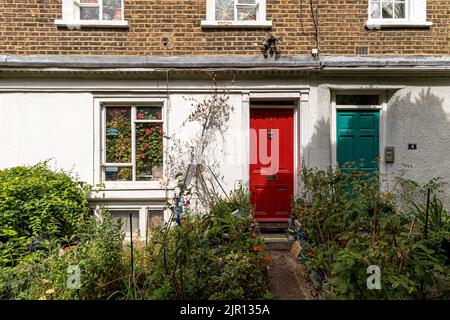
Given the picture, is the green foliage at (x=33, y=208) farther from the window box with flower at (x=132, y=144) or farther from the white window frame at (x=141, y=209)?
the window box with flower at (x=132, y=144)

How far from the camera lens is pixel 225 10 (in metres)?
6.42

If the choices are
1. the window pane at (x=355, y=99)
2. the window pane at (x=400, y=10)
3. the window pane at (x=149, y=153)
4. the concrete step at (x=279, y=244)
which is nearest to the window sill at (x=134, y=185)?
the window pane at (x=149, y=153)

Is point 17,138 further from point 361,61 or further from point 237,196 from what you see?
point 361,61

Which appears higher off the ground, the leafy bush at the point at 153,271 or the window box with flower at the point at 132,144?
the window box with flower at the point at 132,144

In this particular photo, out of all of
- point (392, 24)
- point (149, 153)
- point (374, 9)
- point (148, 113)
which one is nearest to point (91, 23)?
point (148, 113)

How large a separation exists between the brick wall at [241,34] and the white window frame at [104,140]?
95cm

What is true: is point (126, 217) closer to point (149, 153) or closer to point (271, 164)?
point (149, 153)

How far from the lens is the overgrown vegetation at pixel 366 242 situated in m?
3.16
